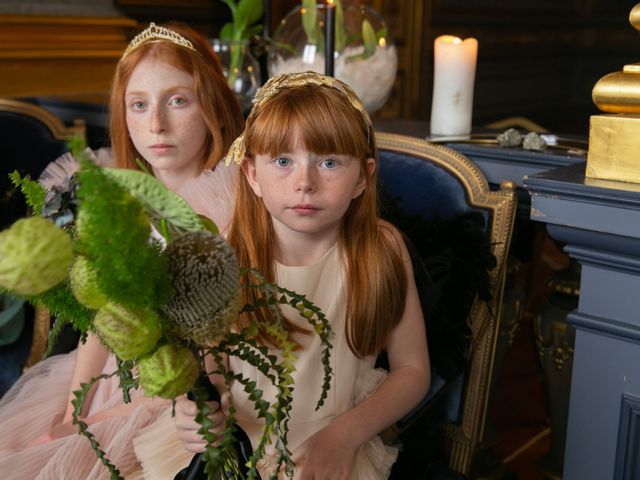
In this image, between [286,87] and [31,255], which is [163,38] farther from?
[31,255]

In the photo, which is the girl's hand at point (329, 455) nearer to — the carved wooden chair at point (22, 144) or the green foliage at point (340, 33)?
the green foliage at point (340, 33)

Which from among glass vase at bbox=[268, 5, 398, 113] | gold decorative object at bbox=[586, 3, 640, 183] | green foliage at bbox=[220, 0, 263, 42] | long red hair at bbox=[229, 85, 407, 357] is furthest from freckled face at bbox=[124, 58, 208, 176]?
green foliage at bbox=[220, 0, 263, 42]

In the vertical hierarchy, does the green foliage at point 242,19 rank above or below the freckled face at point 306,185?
above

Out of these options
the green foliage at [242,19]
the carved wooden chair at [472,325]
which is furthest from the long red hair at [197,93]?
the green foliage at [242,19]

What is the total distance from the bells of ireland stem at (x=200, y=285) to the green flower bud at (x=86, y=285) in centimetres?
6

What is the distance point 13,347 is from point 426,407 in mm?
1007

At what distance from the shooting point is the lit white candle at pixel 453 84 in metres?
1.71

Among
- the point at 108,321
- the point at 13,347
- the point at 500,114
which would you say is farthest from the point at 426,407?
the point at 500,114

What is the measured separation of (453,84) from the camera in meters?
1.73

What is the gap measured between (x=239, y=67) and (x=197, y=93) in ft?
2.52

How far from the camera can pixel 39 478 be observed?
1.20m

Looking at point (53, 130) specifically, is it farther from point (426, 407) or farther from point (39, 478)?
point (426, 407)

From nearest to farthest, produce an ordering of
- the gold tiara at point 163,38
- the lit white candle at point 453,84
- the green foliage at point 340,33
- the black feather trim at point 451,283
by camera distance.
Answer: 1. the black feather trim at point 451,283
2. the gold tiara at point 163,38
3. the lit white candle at point 453,84
4. the green foliage at point 340,33

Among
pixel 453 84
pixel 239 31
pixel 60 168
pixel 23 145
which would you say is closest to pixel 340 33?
pixel 453 84
